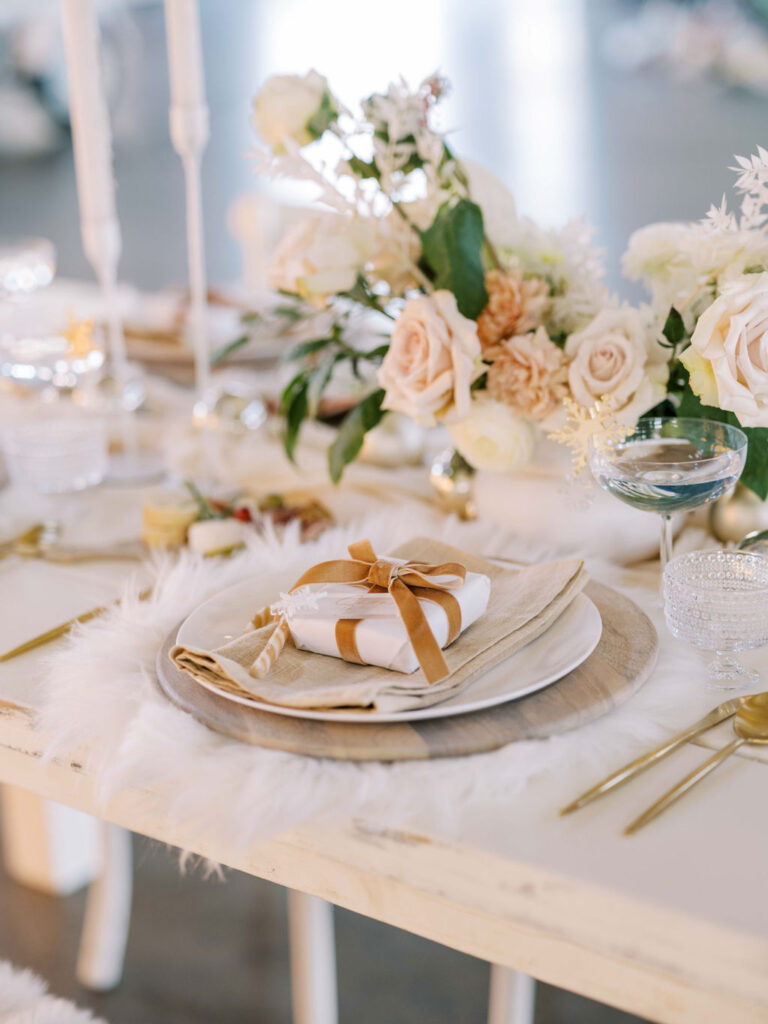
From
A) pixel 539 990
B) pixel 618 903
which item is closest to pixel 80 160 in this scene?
pixel 618 903

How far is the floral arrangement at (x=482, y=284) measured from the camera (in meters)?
0.84

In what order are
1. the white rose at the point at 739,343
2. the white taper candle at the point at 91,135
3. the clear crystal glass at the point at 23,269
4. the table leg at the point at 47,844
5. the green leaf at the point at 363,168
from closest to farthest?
1. the white rose at the point at 739,343
2. the green leaf at the point at 363,168
3. the white taper candle at the point at 91,135
4. the table leg at the point at 47,844
5. the clear crystal glass at the point at 23,269

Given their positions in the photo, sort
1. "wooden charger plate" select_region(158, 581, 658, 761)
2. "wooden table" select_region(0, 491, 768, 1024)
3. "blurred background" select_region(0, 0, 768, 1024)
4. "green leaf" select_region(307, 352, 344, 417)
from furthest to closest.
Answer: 1. "blurred background" select_region(0, 0, 768, 1024)
2. "green leaf" select_region(307, 352, 344, 417)
3. "wooden charger plate" select_region(158, 581, 658, 761)
4. "wooden table" select_region(0, 491, 768, 1024)

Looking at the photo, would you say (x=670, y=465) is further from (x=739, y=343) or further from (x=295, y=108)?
(x=295, y=108)

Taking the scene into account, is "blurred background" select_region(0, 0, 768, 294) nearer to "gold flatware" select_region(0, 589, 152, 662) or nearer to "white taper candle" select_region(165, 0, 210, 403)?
"white taper candle" select_region(165, 0, 210, 403)

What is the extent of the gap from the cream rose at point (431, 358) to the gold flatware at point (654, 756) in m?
0.34

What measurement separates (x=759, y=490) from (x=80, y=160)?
34.8 inches

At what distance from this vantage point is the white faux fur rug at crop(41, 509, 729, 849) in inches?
22.9

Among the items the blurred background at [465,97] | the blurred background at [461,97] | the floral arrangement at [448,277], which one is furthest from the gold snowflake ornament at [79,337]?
the blurred background at [465,97]

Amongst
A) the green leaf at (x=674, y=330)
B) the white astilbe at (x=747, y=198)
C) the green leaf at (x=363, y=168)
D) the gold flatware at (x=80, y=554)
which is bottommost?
the gold flatware at (x=80, y=554)

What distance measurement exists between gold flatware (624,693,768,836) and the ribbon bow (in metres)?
0.14

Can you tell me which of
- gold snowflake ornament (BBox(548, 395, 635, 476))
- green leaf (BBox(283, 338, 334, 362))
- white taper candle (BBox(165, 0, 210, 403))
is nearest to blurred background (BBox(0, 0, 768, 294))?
white taper candle (BBox(165, 0, 210, 403))

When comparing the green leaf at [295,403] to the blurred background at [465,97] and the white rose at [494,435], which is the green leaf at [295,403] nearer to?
the white rose at [494,435]

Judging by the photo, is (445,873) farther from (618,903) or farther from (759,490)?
(759,490)
